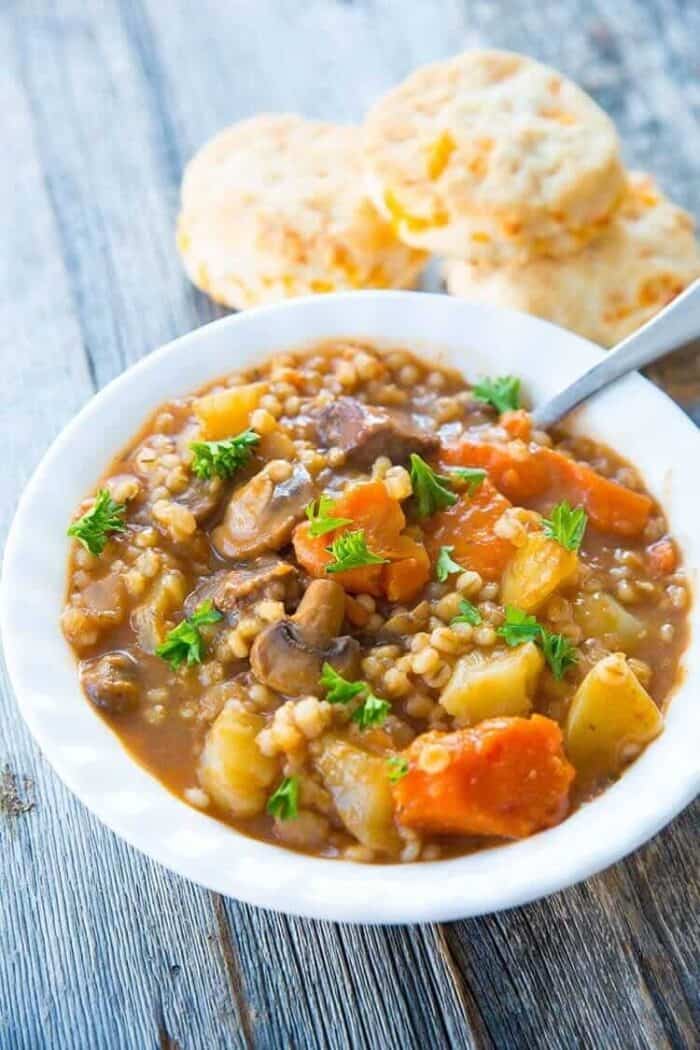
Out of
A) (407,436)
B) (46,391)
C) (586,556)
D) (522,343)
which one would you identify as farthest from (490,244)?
(46,391)

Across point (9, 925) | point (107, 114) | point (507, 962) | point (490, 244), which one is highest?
point (490, 244)

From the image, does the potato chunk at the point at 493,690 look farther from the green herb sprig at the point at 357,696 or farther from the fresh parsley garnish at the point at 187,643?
the fresh parsley garnish at the point at 187,643

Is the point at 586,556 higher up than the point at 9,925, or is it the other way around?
the point at 586,556

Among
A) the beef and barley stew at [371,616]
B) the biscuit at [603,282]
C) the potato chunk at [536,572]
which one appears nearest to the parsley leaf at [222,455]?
the beef and barley stew at [371,616]

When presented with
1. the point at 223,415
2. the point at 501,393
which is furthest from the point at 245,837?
the point at 501,393

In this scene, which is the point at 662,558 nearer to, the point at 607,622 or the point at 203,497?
the point at 607,622

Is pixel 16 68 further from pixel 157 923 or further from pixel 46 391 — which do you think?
pixel 157 923
